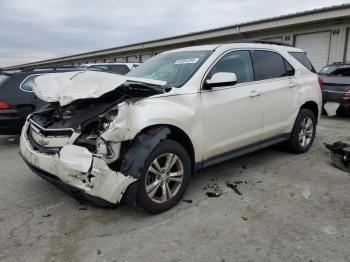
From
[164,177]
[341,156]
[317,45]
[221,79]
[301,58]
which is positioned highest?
[317,45]

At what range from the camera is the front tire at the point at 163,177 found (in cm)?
319

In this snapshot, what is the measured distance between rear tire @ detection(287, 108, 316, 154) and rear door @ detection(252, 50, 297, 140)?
0.82 ft

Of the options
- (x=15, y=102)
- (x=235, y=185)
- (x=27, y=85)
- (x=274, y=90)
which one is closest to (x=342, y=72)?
(x=274, y=90)

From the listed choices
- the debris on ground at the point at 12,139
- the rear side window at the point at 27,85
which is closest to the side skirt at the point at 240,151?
the rear side window at the point at 27,85

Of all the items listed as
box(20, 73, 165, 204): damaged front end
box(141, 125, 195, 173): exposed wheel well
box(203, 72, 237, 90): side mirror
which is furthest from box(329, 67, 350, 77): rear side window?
box(20, 73, 165, 204): damaged front end

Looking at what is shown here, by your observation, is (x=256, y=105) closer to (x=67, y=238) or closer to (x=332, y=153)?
(x=332, y=153)

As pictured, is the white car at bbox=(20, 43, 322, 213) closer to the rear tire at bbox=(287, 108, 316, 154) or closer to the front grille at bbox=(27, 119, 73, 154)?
the front grille at bbox=(27, 119, 73, 154)

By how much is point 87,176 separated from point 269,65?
10.3 ft

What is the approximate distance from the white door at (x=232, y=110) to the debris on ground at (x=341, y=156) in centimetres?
134

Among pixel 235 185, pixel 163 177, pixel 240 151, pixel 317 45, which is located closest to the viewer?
pixel 163 177

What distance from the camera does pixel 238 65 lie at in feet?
14.2

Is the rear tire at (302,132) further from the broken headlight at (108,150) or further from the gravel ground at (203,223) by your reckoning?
the broken headlight at (108,150)

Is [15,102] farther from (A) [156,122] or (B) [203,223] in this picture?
(B) [203,223]

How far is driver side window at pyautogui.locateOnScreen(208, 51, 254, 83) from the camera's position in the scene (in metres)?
4.09
